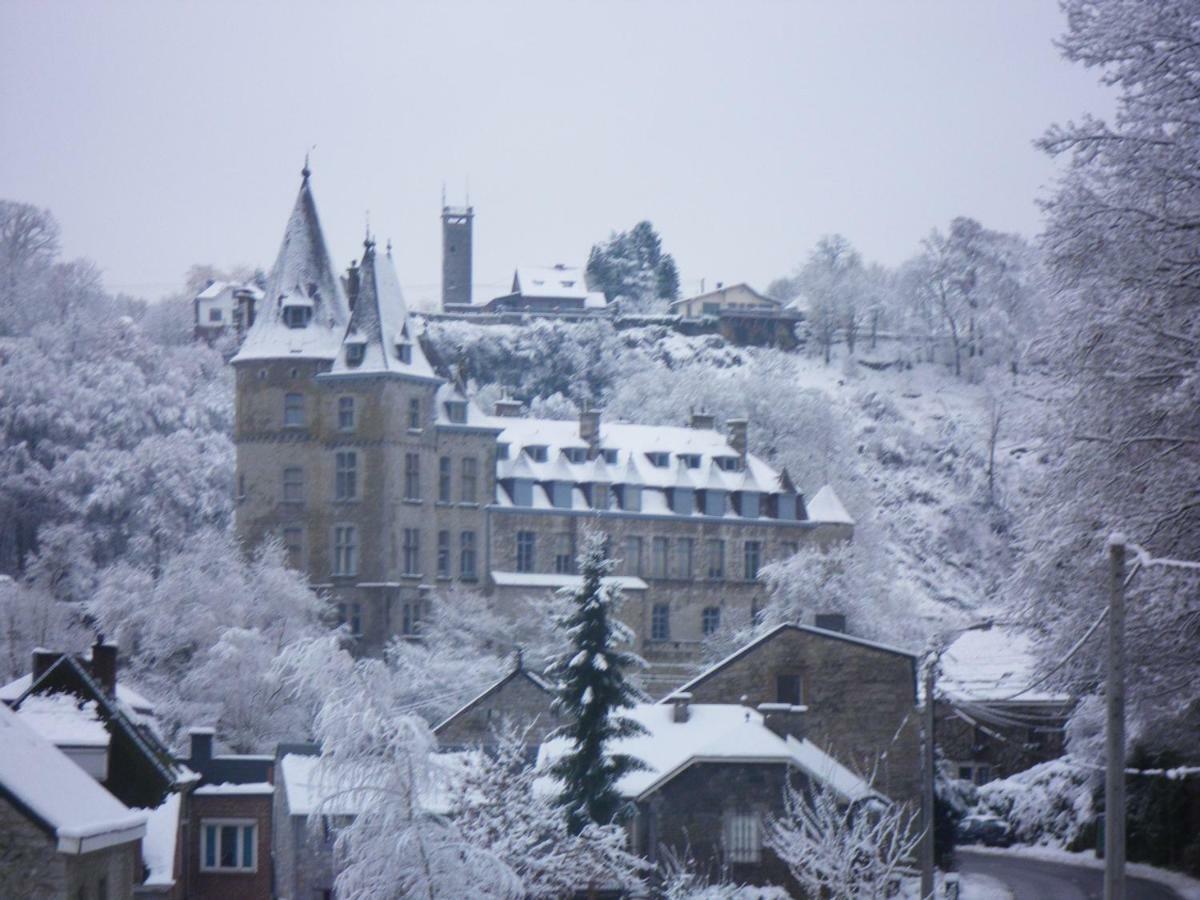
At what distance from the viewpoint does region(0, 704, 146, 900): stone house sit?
1705 cm

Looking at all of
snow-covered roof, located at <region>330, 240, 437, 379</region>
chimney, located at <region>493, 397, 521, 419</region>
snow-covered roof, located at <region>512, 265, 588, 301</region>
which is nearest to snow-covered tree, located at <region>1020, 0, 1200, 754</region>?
snow-covered roof, located at <region>330, 240, 437, 379</region>

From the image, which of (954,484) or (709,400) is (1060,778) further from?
(954,484)

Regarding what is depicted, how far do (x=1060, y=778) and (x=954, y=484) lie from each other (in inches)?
2064

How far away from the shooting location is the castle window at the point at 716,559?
67625 mm

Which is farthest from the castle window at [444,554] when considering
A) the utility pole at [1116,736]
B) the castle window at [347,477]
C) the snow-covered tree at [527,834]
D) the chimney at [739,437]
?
the utility pole at [1116,736]

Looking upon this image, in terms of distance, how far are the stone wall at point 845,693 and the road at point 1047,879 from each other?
7.18 ft

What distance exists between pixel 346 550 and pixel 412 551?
6.72 ft

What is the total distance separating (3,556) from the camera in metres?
66.3

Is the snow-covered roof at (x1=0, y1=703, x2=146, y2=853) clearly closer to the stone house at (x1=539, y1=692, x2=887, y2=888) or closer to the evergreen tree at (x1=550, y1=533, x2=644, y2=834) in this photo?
the evergreen tree at (x1=550, y1=533, x2=644, y2=834)

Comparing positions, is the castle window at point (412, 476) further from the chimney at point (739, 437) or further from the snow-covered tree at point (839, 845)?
the snow-covered tree at point (839, 845)

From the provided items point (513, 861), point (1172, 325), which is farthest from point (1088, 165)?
point (513, 861)

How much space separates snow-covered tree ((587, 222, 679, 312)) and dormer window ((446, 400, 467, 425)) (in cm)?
4314

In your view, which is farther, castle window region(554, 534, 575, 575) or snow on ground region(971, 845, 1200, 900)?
castle window region(554, 534, 575, 575)

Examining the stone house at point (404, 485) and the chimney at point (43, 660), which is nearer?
the chimney at point (43, 660)
